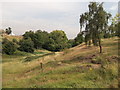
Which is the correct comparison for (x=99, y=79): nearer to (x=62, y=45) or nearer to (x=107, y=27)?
(x=107, y=27)

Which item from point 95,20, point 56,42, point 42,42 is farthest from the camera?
point 56,42

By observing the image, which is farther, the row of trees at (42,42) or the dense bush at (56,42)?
the dense bush at (56,42)

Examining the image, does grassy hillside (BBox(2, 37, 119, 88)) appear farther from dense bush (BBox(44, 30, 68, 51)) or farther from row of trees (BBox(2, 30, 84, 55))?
dense bush (BBox(44, 30, 68, 51))

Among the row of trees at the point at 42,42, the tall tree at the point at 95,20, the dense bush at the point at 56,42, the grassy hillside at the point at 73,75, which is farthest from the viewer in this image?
the dense bush at the point at 56,42

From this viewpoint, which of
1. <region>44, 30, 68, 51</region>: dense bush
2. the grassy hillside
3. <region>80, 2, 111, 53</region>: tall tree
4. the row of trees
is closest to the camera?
the grassy hillside

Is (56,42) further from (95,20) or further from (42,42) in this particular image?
(95,20)

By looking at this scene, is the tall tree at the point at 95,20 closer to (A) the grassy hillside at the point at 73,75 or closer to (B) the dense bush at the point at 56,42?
(A) the grassy hillside at the point at 73,75

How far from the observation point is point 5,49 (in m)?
56.8

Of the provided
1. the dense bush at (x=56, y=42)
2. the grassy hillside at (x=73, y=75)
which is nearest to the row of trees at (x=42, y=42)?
the dense bush at (x=56, y=42)

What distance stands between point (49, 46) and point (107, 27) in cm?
6087

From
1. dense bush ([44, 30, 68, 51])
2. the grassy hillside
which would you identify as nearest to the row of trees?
dense bush ([44, 30, 68, 51])

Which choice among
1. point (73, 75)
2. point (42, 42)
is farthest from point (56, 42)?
point (73, 75)

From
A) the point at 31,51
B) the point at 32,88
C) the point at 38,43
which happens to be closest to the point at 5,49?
the point at 31,51

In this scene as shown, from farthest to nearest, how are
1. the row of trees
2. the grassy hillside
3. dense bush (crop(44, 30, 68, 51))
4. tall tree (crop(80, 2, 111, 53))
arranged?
dense bush (crop(44, 30, 68, 51))
the row of trees
tall tree (crop(80, 2, 111, 53))
the grassy hillside
